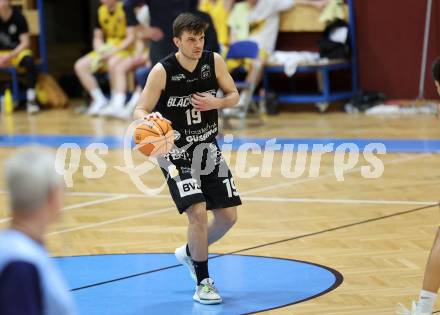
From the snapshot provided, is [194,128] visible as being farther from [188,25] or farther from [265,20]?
[265,20]

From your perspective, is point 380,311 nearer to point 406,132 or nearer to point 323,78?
point 406,132

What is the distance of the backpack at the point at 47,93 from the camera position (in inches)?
728

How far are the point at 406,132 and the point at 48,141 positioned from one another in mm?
4705

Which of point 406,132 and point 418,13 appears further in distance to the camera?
point 418,13

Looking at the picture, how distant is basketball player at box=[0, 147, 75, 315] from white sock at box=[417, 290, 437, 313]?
9.88 ft

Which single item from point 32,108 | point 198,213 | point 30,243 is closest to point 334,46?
point 32,108

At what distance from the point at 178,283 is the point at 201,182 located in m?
0.78

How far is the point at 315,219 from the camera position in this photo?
28.2ft

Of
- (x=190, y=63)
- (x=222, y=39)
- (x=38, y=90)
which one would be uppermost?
(x=190, y=63)

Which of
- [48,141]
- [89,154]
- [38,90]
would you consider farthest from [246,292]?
[38,90]

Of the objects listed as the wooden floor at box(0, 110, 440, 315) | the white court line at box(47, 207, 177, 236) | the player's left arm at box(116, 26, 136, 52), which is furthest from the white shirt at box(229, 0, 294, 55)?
the white court line at box(47, 207, 177, 236)

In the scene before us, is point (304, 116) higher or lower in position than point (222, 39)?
lower

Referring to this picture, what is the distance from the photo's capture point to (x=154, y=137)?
6078 millimetres

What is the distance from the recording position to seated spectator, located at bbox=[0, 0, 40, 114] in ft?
56.9
